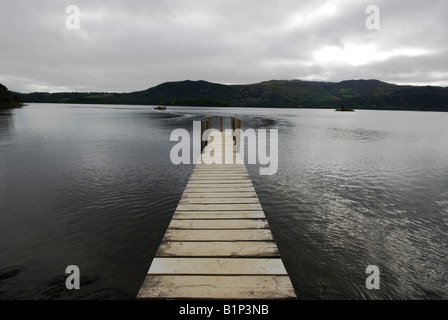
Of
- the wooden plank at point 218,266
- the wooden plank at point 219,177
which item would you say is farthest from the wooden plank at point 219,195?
the wooden plank at point 218,266

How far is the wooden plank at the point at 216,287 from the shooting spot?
11.2ft

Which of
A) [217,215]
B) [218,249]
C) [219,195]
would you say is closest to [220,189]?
[219,195]

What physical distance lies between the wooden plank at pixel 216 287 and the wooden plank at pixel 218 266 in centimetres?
11

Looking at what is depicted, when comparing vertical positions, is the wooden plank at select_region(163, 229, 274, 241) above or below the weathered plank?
below

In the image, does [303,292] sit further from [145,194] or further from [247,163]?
[247,163]

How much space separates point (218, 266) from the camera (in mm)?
4055

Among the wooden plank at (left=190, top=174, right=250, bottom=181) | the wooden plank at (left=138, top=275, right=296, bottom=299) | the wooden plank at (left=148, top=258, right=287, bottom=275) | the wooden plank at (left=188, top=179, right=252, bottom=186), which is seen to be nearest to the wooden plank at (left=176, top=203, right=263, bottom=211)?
Answer: the wooden plank at (left=188, top=179, right=252, bottom=186)

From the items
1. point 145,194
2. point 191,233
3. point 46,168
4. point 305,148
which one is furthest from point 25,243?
point 305,148

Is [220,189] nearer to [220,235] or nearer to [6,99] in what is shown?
[220,235]

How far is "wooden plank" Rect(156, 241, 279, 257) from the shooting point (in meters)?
4.38

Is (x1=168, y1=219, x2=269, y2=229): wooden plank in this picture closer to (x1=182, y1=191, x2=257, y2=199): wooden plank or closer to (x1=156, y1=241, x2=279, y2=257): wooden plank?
(x1=156, y1=241, x2=279, y2=257): wooden plank
